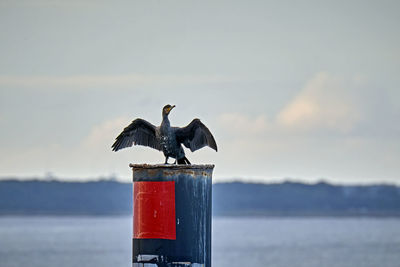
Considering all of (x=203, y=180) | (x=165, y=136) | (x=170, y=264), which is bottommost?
(x=170, y=264)

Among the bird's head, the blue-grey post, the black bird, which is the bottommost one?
the blue-grey post

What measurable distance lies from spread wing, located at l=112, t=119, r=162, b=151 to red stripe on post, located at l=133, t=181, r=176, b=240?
2992 mm

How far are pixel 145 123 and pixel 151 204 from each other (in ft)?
10.9

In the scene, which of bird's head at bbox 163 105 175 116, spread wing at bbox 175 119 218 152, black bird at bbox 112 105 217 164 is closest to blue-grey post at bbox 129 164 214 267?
black bird at bbox 112 105 217 164

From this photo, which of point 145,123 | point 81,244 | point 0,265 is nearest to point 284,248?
point 81,244

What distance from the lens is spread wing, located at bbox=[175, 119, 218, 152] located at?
1066 cm

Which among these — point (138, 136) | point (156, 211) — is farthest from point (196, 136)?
point (156, 211)

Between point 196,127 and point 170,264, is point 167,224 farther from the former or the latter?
point 196,127

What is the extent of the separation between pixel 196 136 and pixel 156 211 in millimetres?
3242

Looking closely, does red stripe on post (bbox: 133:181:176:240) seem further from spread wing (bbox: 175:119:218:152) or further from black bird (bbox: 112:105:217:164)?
spread wing (bbox: 175:119:218:152)

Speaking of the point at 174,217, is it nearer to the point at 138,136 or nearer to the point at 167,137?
the point at 167,137

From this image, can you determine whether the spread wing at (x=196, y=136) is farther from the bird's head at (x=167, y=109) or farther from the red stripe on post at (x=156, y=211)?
the red stripe on post at (x=156, y=211)

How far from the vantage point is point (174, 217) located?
24.8 ft

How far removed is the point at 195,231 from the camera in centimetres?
759
